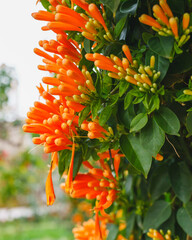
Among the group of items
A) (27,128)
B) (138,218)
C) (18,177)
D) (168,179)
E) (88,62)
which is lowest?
(18,177)

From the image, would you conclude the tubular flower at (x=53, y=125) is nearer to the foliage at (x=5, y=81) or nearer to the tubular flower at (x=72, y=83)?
the tubular flower at (x=72, y=83)

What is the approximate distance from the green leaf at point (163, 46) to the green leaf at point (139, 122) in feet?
0.28

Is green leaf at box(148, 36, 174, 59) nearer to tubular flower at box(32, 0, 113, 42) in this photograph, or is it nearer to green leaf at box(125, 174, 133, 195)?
tubular flower at box(32, 0, 113, 42)

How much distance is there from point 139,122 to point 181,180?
217 millimetres

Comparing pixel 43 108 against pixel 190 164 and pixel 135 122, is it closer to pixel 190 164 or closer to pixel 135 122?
pixel 135 122

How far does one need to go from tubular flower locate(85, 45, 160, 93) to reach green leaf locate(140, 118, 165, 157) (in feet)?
0.17

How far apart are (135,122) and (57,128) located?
130 millimetres

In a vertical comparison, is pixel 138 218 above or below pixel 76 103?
below

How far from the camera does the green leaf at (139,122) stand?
16.1 inches

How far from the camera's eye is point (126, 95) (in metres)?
0.43

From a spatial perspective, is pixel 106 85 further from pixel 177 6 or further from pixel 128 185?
pixel 128 185

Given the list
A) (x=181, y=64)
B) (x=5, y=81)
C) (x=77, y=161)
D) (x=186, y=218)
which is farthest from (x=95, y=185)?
(x=5, y=81)

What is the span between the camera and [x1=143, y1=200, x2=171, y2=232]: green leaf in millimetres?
601

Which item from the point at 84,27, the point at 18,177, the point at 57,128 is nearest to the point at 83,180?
the point at 57,128
